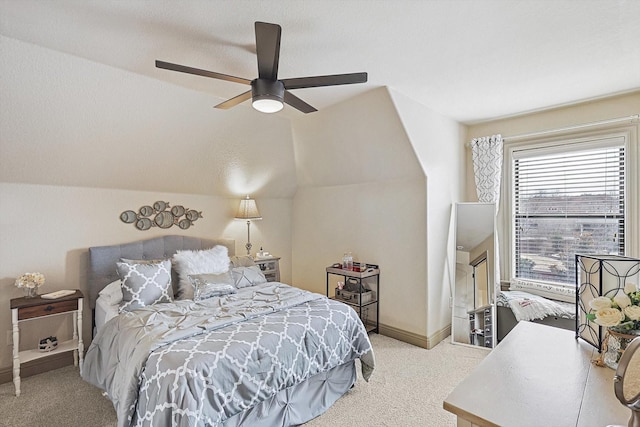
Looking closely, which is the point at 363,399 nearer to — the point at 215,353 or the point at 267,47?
the point at 215,353

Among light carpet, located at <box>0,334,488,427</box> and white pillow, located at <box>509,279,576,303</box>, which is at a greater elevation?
white pillow, located at <box>509,279,576,303</box>

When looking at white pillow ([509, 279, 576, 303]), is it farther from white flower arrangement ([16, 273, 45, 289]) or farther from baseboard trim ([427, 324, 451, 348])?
white flower arrangement ([16, 273, 45, 289])

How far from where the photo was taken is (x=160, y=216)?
12.2ft

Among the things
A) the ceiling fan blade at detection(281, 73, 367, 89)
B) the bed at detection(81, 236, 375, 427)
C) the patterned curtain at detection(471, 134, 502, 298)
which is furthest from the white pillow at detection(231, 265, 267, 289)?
the patterned curtain at detection(471, 134, 502, 298)

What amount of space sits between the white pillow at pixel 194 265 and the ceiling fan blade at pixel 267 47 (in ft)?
6.83

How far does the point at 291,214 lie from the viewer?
5031 mm

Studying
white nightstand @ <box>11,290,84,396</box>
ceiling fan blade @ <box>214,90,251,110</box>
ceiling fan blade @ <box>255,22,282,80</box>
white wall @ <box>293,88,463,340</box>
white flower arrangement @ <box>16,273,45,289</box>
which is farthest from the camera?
white wall @ <box>293,88,463,340</box>

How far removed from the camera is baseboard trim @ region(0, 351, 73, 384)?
279cm

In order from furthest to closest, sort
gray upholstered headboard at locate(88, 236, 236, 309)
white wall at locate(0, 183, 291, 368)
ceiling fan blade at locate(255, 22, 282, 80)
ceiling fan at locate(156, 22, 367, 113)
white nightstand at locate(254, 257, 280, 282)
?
white nightstand at locate(254, 257, 280, 282)
gray upholstered headboard at locate(88, 236, 236, 309)
white wall at locate(0, 183, 291, 368)
ceiling fan at locate(156, 22, 367, 113)
ceiling fan blade at locate(255, 22, 282, 80)

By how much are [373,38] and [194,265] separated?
2606mm

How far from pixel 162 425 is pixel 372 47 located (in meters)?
2.56

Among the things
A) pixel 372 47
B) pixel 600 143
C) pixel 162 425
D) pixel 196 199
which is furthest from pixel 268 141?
pixel 600 143

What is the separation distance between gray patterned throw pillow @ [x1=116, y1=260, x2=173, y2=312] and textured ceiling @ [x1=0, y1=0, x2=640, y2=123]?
1.66 m

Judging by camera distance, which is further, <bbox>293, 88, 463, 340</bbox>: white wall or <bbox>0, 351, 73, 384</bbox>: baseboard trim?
<bbox>293, 88, 463, 340</bbox>: white wall
